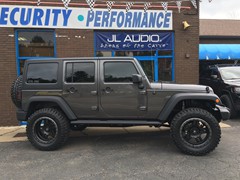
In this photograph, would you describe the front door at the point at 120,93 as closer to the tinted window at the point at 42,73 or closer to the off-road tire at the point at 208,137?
the off-road tire at the point at 208,137

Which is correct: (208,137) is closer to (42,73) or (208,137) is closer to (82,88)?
(82,88)

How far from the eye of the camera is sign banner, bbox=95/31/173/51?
27.3ft

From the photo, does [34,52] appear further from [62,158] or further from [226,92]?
[226,92]

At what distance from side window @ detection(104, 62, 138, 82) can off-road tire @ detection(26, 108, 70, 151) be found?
1.24 m

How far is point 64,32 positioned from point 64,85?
3270mm

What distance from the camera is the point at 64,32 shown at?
797cm

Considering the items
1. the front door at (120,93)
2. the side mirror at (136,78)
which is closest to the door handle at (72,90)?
the front door at (120,93)

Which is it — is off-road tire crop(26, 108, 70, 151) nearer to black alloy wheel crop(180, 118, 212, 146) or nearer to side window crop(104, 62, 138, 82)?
side window crop(104, 62, 138, 82)

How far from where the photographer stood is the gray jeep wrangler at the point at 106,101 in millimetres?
4973

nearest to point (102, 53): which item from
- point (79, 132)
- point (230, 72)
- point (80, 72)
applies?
point (79, 132)

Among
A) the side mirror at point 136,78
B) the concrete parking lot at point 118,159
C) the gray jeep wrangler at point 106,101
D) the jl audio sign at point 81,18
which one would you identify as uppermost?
the jl audio sign at point 81,18

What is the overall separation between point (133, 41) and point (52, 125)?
14.4 feet

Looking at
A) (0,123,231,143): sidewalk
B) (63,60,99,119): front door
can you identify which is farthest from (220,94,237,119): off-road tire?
(63,60,99,119): front door

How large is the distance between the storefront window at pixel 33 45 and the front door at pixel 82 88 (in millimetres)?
3070
